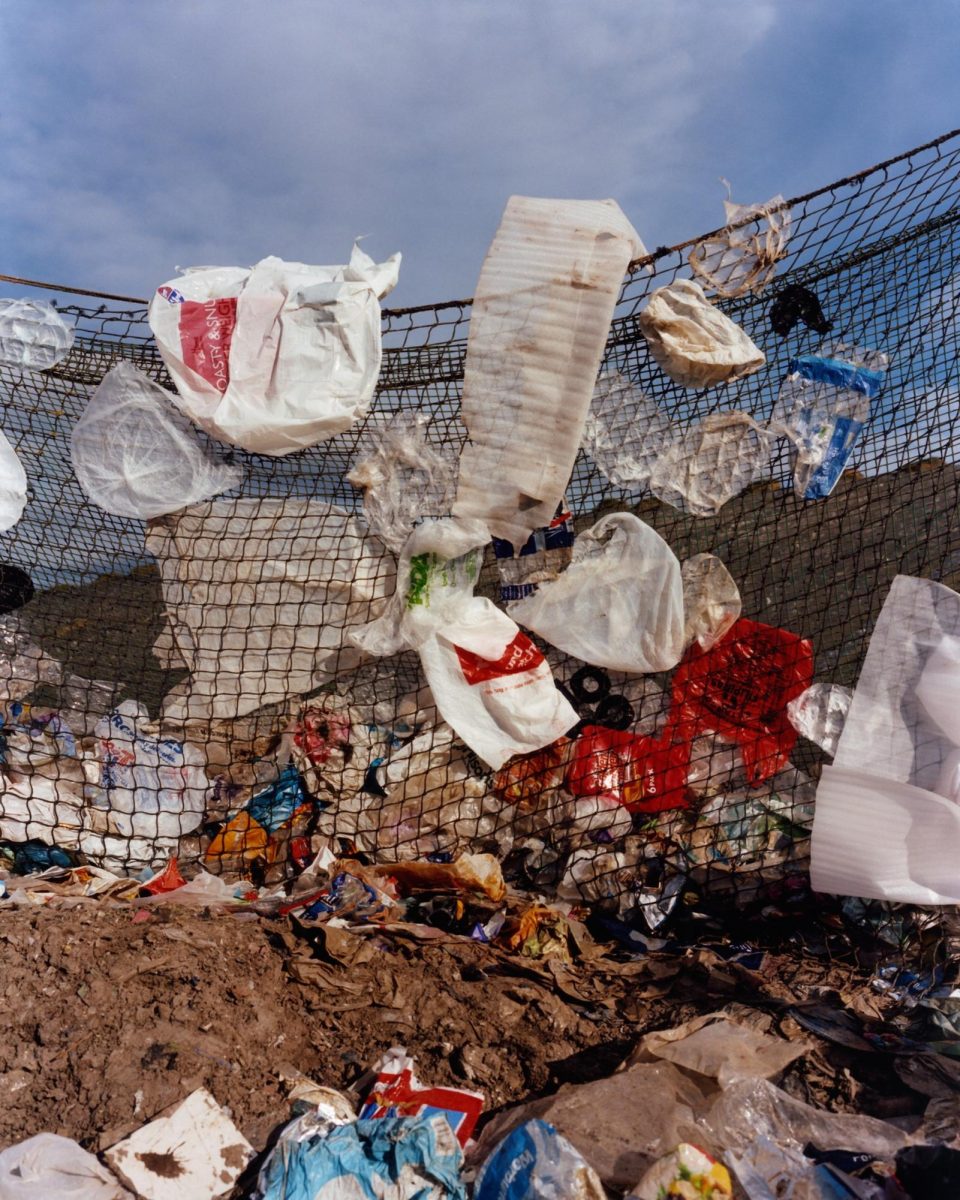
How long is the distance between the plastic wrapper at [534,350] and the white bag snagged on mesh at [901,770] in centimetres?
89

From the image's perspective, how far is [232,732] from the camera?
2709 mm

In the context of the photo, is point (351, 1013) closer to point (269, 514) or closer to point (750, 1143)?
point (750, 1143)

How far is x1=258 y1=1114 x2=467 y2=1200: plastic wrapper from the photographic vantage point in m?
1.32

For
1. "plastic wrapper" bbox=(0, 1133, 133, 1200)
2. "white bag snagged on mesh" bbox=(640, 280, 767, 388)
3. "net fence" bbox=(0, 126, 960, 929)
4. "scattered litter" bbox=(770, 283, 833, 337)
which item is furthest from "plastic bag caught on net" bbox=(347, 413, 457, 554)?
"plastic wrapper" bbox=(0, 1133, 133, 1200)

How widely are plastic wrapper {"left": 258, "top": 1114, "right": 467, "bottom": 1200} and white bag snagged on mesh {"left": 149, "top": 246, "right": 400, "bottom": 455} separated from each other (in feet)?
5.16

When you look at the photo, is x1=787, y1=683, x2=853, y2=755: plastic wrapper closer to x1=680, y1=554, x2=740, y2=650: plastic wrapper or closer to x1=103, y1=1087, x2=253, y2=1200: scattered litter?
x1=680, y1=554, x2=740, y2=650: plastic wrapper

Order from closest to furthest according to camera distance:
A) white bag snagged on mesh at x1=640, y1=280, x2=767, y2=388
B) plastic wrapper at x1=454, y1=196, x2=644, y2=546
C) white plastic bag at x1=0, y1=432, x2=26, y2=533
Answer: plastic wrapper at x1=454, y1=196, x2=644, y2=546, white bag snagged on mesh at x1=640, y1=280, x2=767, y2=388, white plastic bag at x1=0, y1=432, x2=26, y2=533

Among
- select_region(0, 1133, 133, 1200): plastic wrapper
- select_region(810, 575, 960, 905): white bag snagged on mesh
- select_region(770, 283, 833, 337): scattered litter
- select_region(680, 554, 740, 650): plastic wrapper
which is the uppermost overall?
select_region(770, 283, 833, 337): scattered litter

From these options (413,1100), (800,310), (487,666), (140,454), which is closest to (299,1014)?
(413,1100)

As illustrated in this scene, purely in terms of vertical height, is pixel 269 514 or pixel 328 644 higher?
pixel 269 514

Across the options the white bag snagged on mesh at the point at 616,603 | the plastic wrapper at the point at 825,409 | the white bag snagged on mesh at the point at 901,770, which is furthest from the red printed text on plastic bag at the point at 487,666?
the plastic wrapper at the point at 825,409

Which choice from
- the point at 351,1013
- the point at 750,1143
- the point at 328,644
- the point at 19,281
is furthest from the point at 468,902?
the point at 19,281

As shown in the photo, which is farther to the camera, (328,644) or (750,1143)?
(328,644)

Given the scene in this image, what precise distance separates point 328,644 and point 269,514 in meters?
0.42
